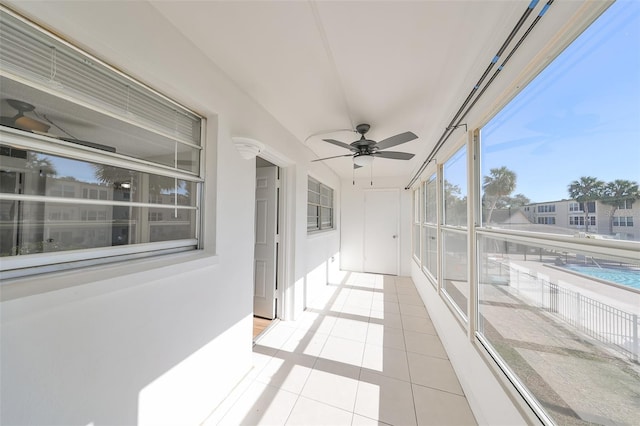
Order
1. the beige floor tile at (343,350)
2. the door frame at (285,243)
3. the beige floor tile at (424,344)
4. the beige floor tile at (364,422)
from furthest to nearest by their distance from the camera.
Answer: the door frame at (285,243) < the beige floor tile at (424,344) < the beige floor tile at (343,350) < the beige floor tile at (364,422)

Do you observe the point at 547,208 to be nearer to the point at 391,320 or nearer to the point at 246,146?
the point at 246,146

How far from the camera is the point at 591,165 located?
2.64 feet

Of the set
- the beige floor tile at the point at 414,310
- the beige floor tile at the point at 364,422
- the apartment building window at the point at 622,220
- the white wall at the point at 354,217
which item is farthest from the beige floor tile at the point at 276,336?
the white wall at the point at 354,217

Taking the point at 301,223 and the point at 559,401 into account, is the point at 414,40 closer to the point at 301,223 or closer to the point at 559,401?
the point at 559,401

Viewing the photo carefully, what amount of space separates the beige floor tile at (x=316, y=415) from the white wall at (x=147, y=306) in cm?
57

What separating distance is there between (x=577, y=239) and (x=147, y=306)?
1.98 m

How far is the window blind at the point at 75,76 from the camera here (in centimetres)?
78

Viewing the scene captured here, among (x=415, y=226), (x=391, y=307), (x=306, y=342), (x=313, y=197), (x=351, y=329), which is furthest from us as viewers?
(x=415, y=226)

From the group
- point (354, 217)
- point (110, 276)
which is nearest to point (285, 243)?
point (110, 276)

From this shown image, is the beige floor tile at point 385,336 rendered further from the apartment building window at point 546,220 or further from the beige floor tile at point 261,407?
the apartment building window at point 546,220

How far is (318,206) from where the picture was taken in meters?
4.34

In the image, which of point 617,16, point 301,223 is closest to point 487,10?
point 617,16

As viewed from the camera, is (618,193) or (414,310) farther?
(414,310)

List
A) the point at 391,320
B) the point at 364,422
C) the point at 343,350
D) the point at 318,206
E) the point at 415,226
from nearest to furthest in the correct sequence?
the point at 364,422 → the point at 343,350 → the point at 391,320 → the point at 318,206 → the point at 415,226
